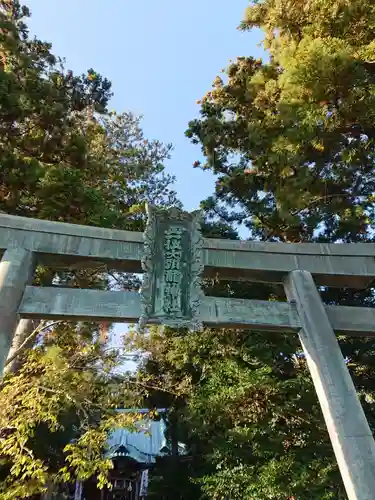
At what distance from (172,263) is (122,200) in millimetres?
5693

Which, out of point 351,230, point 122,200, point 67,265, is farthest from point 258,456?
point 122,200

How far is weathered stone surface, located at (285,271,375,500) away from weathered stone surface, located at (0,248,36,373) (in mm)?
3653

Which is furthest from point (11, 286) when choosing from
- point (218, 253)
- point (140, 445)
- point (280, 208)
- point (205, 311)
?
point (140, 445)

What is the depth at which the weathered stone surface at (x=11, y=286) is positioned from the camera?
4.80m

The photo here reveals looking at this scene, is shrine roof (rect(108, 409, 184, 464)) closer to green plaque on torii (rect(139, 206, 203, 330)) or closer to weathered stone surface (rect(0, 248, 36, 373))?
green plaque on torii (rect(139, 206, 203, 330))

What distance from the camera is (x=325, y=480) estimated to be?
6.64 metres

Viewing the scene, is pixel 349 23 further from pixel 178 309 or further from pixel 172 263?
pixel 178 309

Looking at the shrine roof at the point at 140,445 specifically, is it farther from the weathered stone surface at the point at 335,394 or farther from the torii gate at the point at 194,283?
the weathered stone surface at the point at 335,394

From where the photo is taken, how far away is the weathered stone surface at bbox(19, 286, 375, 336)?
5145mm

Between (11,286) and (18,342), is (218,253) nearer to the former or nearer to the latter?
(11,286)

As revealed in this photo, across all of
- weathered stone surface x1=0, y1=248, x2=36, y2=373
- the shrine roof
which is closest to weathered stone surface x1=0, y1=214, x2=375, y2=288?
weathered stone surface x1=0, y1=248, x2=36, y2=373

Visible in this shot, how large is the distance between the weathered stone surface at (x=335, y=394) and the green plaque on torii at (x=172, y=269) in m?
1.48

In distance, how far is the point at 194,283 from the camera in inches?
216

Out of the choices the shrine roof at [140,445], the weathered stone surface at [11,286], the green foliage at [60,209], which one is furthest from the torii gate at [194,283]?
the shrine roof at [140,445]
